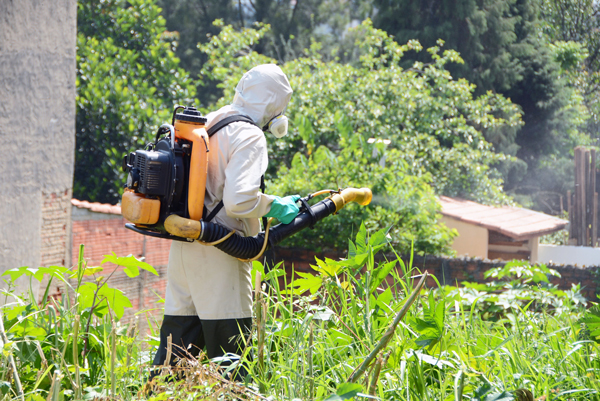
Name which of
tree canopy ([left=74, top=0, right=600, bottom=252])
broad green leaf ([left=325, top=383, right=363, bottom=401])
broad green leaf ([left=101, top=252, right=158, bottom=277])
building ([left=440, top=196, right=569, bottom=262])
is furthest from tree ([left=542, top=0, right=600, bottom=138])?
broad green leaf ([left=325, top=383, right=363, bottom=401])

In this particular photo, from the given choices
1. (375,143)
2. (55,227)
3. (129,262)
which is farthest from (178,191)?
(375,143)

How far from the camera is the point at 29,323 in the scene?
223 centimetres

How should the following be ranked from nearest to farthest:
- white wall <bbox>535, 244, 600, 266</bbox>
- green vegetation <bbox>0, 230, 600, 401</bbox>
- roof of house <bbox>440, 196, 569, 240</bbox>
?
green vegetation <bbox>0, 230, 600, 401</bbox> → roof of house <bbox>440, 196, 569, 240</bbox> → white wall <bbox>535, 244, 600, 266</bbox>

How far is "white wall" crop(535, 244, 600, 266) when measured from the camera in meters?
12.3

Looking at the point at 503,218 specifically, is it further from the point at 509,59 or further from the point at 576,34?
the point at 509,59

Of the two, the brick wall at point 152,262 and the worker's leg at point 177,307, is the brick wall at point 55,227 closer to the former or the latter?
the brick wall at point 152,262

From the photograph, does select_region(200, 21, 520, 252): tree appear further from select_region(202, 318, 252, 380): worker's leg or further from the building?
select_region(202, 318, 252, 380): worker's leg

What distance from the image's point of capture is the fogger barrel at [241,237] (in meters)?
2.26

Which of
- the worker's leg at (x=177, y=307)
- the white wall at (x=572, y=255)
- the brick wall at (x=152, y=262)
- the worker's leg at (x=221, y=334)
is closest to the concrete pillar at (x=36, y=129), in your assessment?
the brick wall at (x=152, y=262)

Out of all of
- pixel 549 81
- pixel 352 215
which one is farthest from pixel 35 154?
pixel 549 81

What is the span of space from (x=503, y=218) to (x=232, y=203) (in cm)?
1041

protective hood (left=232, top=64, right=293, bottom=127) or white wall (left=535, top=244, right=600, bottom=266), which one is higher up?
protective hood (left=232, top=64, right=293, bottom=127)

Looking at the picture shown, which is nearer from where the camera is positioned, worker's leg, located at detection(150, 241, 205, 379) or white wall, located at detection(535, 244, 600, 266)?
worker's leg, located at detection(150, 241, 205, 379)

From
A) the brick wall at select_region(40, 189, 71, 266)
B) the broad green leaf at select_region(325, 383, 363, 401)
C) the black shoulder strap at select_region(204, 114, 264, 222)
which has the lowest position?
the brick wall at select_region(40, 189, 71, 266)
